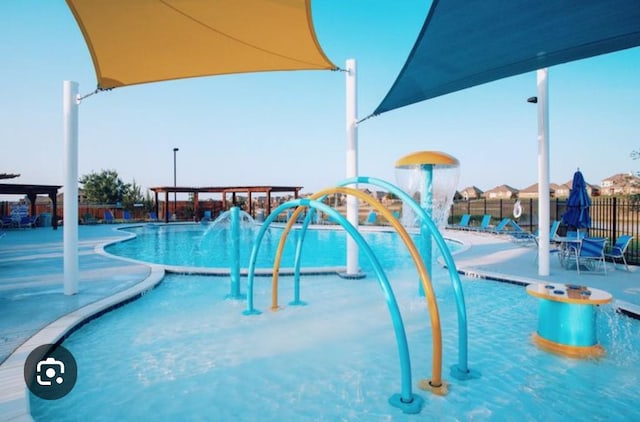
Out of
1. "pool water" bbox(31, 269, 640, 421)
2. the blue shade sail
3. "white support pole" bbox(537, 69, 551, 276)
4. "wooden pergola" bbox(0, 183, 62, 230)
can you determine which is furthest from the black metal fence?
"wooden pergola" bbox(0, 183, 62, 230)

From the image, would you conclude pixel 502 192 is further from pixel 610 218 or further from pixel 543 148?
pixel 543 148

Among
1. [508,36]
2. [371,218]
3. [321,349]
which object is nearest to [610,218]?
[508,36]

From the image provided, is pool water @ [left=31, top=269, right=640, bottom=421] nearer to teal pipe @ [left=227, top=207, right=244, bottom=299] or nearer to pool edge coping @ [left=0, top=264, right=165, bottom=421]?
pool edge coping @ [left=0, top=264, right=165, bottom=421]

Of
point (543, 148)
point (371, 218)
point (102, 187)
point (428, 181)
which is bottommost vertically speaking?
point (371, 218)

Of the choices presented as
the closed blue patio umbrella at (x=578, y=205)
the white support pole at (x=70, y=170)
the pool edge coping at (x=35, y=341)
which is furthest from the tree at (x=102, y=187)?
the closed blue patio umbrella at (x=578, y=205)

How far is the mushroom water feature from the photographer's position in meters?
5.98

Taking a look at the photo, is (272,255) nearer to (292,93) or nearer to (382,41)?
(382,41)

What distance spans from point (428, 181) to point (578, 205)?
5159 mm

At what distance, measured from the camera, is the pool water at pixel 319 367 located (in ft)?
10.1

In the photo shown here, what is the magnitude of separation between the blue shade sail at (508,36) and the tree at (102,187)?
142 feet

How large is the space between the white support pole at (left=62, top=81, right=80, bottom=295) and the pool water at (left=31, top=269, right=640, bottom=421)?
50.9 inches

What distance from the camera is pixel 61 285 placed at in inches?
269

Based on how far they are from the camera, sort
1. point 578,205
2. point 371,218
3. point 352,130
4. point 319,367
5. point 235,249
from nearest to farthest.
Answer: point 319,367 < point 235,249 < point 352,130 < point 578,205 < point 371,218

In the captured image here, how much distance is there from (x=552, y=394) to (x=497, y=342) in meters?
1.26
